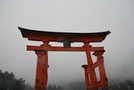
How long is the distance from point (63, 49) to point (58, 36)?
55.9 inches

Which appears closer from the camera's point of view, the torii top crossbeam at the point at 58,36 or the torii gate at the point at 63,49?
the torii gate at the point at 63,49

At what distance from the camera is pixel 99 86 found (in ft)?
28.1

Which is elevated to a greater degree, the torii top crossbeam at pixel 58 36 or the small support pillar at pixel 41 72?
the torii top crossbeam at pixel 58 36

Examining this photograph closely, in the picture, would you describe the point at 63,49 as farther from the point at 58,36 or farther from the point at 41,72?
the point at 41,72

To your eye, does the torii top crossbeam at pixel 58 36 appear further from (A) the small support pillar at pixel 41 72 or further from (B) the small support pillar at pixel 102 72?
(A) the small support pillar at pixel 41 72

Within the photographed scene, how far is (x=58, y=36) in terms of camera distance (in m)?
10.0

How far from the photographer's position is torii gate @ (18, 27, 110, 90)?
7.77m

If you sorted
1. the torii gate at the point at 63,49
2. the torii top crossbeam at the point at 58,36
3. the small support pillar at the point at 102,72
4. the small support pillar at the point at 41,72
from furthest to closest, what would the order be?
the torii top crossbeam at the point at 58,36
the small support pillar at the point at 102,72
the torii gate at the point at 63,49
the small support pillar at the point at 41,72

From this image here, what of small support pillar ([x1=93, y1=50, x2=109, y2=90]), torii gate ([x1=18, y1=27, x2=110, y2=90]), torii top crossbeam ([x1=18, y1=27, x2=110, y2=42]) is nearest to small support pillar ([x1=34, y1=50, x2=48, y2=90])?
torii gate ([x1=18, y1=27, x2=110, y2=90])

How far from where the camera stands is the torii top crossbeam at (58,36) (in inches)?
378

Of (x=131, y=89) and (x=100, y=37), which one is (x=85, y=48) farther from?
(x=131, y=89)

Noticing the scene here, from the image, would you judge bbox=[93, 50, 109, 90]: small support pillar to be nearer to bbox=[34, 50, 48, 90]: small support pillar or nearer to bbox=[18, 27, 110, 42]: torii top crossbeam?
bbox=[18, 27, 110, 42]: torii top crossbeam

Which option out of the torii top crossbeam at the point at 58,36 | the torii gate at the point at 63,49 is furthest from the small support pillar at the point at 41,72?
the torii top crossbeam at the point at 58,36

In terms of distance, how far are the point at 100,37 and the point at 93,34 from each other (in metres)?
0.93
